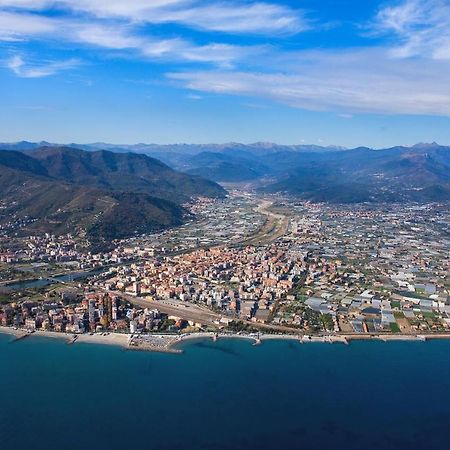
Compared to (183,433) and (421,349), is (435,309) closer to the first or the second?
(421,349)

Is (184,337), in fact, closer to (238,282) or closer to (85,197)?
(238,282)

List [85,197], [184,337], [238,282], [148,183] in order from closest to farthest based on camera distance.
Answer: [184,337] → [238,282] → [85,197] → [148,183]

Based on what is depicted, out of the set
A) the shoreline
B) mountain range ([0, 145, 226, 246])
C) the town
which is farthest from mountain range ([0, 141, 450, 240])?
the shoreline

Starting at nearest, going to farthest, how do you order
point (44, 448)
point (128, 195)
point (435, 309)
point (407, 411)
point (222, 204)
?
1. point (44, 448)
2. point (407, 411)
3. point (435, 309)
4. point (128, 195)
5. point (222, 204)

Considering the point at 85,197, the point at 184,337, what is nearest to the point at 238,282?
the point at 184,337

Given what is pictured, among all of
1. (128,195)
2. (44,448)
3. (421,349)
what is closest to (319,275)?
(421,349)

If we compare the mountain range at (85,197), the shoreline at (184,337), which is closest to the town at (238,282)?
the shoreline at (184,337)
